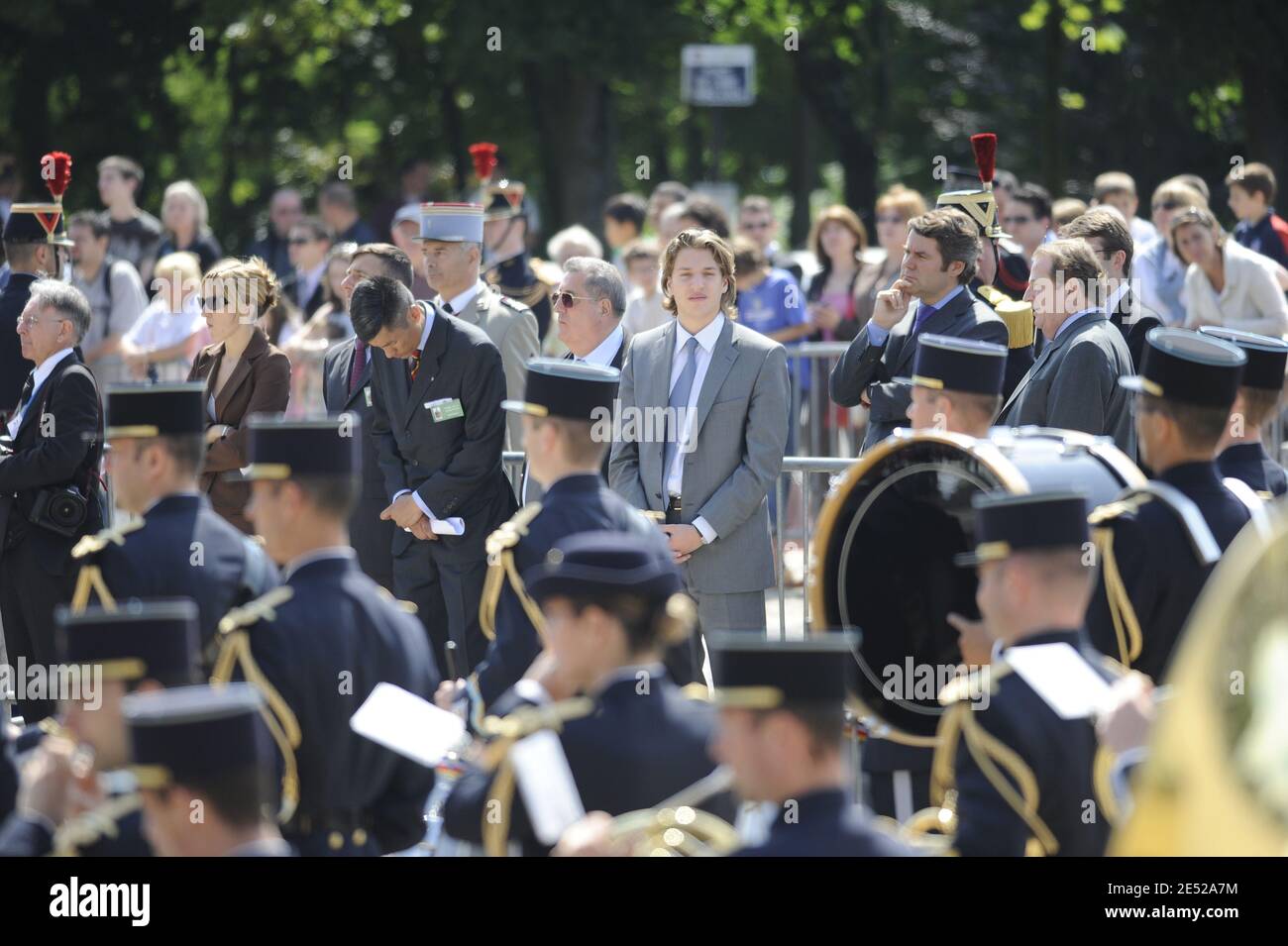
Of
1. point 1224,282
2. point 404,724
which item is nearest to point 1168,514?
point 404,724

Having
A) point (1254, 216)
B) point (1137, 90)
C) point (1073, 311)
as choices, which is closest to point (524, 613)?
point (1073, 311)

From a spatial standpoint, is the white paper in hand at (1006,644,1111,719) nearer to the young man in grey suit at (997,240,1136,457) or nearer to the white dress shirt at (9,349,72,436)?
the young man in grey suit at (997,240,1136,457)

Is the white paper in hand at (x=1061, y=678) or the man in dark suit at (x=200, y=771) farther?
the white paper in hand at (x=1061, y=678)

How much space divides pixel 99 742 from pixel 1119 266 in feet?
17.0

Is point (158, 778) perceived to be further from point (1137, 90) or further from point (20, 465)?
point (1137, 90)

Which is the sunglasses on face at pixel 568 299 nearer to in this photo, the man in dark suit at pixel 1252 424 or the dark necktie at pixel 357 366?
the dark necktie at pixel 357 366

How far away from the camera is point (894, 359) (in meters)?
7.53

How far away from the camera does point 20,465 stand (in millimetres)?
8031

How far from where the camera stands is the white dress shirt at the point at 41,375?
820cm

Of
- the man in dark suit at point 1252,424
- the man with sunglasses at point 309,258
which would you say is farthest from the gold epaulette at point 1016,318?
→ the man with sunglasses at point 309,258

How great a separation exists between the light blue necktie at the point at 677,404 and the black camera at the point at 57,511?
255cm

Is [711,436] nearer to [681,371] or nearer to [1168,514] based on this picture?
[681,371]
